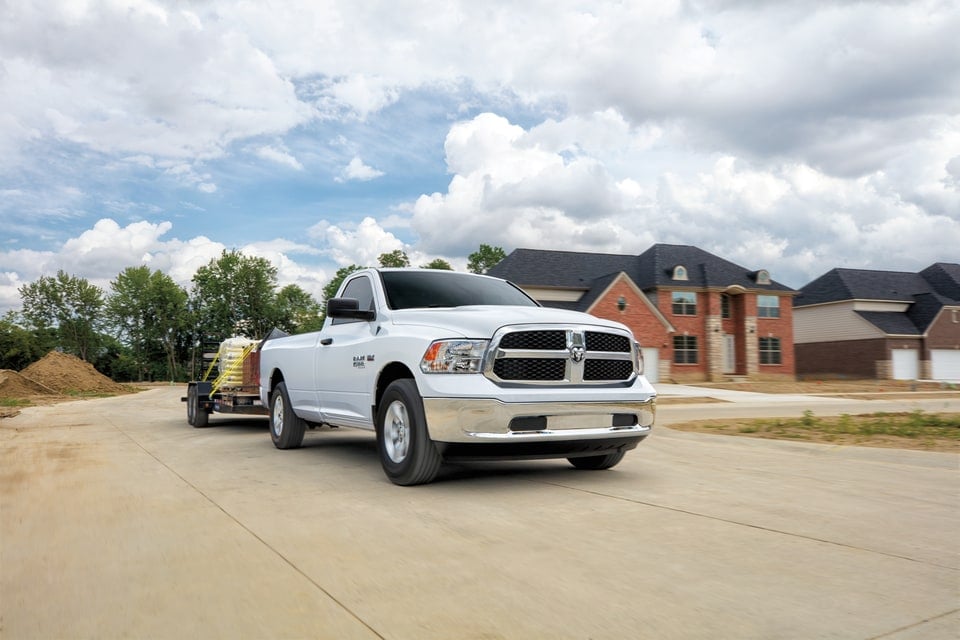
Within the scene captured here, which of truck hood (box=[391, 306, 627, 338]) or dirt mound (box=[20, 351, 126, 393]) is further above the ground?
truck hood (box=[391, 306, 627, 338])

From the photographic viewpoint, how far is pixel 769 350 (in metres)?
47.7

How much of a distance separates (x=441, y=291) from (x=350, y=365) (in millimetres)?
1211

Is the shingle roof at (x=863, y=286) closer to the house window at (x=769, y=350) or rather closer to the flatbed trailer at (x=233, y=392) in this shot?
the house window at (x=769, y=350)

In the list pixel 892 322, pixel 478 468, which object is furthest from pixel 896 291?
pixel 478 468

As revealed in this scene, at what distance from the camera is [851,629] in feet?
9.34

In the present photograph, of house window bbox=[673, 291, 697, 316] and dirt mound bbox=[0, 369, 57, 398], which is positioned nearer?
dirt mound bbox=[0, 369, 57, 398]

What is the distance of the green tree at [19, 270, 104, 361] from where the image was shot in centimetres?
9906

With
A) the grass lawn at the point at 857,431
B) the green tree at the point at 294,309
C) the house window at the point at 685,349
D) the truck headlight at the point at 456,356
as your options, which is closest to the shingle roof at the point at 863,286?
the house window at the point at 685,349

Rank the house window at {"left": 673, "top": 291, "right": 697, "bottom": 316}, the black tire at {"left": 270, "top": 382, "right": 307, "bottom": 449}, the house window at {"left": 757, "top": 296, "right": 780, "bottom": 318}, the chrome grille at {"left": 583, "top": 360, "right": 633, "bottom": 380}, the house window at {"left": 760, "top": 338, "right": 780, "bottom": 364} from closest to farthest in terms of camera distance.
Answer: the chrome grille at {"left": 583, "top": 360, "right": 633, "bottom": 380}
the black tire at {"left": 270, "top": 382, "right": 307, "bottom": 449}
the house window at {"left": 673, "top": 291, "right": 697, "bottom": 316}
the house window at {"left": 760, "top": 338, "right": 780, "bottom": 364}
the house window at {"left": 757, "top": 296, "right": 780, "bottom": 318}

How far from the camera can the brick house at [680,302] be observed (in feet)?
136

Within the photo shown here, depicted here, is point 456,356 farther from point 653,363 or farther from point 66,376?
point 66,376

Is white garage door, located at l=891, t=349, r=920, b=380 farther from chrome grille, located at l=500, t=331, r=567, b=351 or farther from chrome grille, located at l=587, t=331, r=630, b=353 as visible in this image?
chrome grille, located at l=500, t=331, r=567, b=351

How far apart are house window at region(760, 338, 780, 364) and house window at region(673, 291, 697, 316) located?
6.07 metres

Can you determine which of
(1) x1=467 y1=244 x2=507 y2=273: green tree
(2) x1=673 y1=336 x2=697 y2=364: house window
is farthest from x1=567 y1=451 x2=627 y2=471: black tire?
(1) x1=467 y1=244 x2=507 y2=273: green tree
